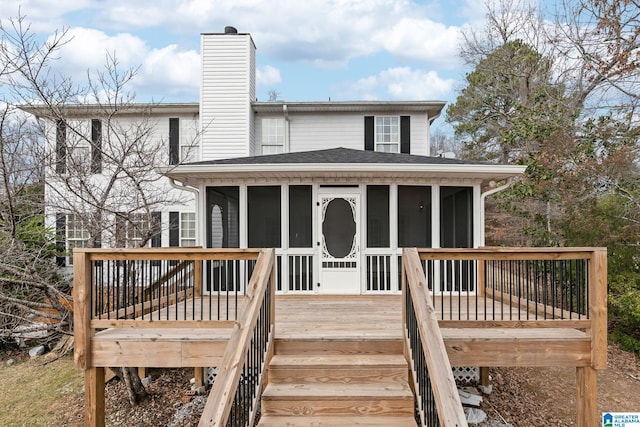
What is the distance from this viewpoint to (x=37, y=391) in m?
6.59

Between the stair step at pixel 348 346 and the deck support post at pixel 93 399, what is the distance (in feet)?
5.86

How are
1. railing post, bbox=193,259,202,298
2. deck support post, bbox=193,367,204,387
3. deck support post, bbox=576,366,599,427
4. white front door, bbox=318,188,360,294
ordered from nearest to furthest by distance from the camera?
deck support post, bbox=576,366,599,427
deck support post, bbox=193,367,204,387
railing post, bbox=193,259,202,298
white front door, bbox=318,188,360,294

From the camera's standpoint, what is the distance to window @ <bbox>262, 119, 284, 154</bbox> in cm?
1183

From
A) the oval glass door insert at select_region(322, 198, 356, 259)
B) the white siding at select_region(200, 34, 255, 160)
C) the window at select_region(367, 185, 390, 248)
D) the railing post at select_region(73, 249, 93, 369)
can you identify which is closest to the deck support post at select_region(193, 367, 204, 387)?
the railing post at select_region(73, 249, 93, 369)

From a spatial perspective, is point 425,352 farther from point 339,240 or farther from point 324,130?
point 324,130

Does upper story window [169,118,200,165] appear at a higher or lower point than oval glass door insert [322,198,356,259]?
higher

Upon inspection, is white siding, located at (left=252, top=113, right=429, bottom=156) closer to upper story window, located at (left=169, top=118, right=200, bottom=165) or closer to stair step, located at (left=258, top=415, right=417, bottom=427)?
upper story window, located at (left=169, top=118, right=200, bottom=165)

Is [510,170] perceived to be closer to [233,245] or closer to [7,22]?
[233,245]

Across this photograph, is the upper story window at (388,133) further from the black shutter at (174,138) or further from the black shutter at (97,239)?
the black shutter at (97,239)

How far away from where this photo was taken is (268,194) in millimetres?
6840

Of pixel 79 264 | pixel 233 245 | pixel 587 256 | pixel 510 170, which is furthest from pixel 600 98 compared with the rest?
pixel 79 264

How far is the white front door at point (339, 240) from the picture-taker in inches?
265

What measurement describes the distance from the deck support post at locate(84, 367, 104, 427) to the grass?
261 centimetres

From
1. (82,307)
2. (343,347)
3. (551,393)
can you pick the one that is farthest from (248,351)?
(551,393)
